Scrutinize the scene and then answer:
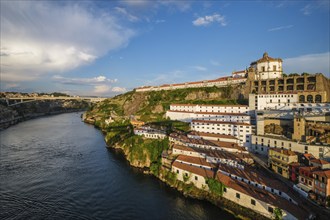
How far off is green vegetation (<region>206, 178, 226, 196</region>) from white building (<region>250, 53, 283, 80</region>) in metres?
28.6

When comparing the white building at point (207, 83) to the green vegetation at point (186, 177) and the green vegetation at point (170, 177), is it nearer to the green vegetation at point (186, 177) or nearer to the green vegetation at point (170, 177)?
the green vegetation at point (170, 177)

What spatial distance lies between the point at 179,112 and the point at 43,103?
95.5 meters

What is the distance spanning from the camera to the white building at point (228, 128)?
2759 centimetres

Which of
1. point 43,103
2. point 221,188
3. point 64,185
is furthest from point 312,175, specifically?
point 43,103

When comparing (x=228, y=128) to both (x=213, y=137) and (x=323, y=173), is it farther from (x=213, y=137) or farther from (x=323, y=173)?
(x=323, y=173)

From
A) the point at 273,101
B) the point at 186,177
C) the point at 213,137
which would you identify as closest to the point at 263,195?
the point at 186,177

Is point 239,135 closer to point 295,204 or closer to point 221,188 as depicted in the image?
point 221,188

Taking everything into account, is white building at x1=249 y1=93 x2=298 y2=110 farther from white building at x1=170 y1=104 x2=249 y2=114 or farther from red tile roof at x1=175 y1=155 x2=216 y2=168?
red tile roof at x1=175 y1=155 x2=216 y2=168

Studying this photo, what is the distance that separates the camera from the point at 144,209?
58.1ft

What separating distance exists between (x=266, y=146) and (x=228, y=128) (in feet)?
19.8

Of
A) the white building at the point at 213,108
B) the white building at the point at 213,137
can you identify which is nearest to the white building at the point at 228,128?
the white building at the point at 213,137

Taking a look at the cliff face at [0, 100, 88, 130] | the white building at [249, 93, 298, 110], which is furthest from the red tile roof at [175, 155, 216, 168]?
the cliff face at [0, 100, 88, 130]

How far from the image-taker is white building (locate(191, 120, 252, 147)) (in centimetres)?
2759

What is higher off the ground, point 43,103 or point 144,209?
point 43,103
